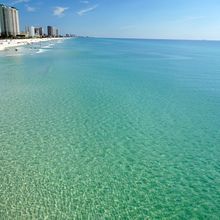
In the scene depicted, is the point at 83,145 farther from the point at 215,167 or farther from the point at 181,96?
the point at 181,96

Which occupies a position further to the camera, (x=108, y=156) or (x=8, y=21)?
(x=8, y=21)

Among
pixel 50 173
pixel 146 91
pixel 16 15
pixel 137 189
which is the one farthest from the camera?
pixel 16 15

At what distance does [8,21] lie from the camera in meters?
139

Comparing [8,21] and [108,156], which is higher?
[8,21]

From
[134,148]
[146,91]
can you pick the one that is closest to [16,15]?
[146,91]

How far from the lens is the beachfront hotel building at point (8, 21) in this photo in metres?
134

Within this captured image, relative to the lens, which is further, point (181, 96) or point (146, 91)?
point (146, 91)

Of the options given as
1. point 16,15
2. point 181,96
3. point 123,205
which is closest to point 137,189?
point 123,205

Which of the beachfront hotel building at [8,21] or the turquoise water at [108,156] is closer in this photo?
the turquoise water at [108,156]

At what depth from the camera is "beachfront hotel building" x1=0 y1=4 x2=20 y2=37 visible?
134 meters

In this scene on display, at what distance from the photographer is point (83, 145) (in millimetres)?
10695

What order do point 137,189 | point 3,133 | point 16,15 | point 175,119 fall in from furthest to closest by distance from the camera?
point 16,15
point 175,119
point 3,133
point 137,189

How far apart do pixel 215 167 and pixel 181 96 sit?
1120 centimetres

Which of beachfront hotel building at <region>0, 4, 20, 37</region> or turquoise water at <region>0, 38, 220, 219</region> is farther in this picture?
beachfront hotel building at <region>0, 4, 20, 37</region>
